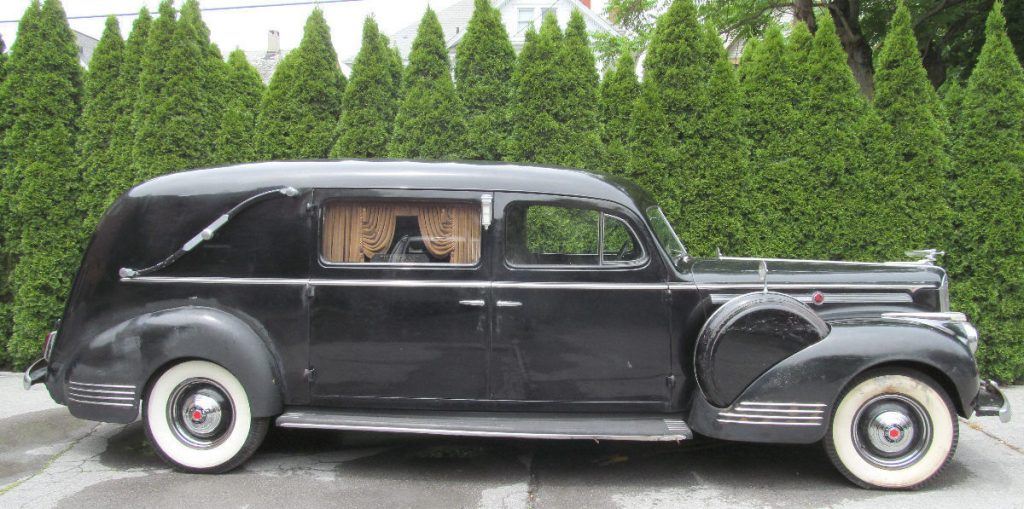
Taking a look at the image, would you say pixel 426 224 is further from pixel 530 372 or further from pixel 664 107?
pixel 664 107

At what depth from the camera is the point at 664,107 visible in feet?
20.5

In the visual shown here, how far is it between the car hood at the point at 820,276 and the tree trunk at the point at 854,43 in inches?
250

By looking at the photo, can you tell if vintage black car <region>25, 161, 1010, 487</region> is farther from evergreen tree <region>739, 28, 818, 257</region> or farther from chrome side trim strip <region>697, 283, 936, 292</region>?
evergreen tree <region>739, 28, 818, 257</region>

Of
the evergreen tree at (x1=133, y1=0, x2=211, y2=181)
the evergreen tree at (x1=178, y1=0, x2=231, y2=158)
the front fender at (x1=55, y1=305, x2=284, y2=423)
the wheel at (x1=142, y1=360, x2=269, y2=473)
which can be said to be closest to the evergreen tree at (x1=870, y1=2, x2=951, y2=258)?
the front fender at (x1=55, y1=305, x2=284, y2=423)

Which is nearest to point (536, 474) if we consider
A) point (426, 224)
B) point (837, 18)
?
point (426, 224)

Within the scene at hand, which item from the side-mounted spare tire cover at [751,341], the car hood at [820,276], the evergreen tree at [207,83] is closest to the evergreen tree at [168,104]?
the evergreen tree at [207,83]

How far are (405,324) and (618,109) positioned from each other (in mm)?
3522

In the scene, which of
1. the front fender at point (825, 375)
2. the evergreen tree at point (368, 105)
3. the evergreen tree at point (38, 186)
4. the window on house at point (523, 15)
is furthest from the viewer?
the window on house at point (523, 15)

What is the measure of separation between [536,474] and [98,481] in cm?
259

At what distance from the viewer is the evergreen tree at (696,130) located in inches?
241

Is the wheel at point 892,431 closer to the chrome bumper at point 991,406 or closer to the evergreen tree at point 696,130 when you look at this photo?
the chrome bumper at point 991,406

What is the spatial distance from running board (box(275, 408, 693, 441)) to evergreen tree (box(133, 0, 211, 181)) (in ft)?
11.7

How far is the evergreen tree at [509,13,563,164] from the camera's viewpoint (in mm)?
6316

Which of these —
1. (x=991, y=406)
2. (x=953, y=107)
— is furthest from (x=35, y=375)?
(x=953, y=107)
